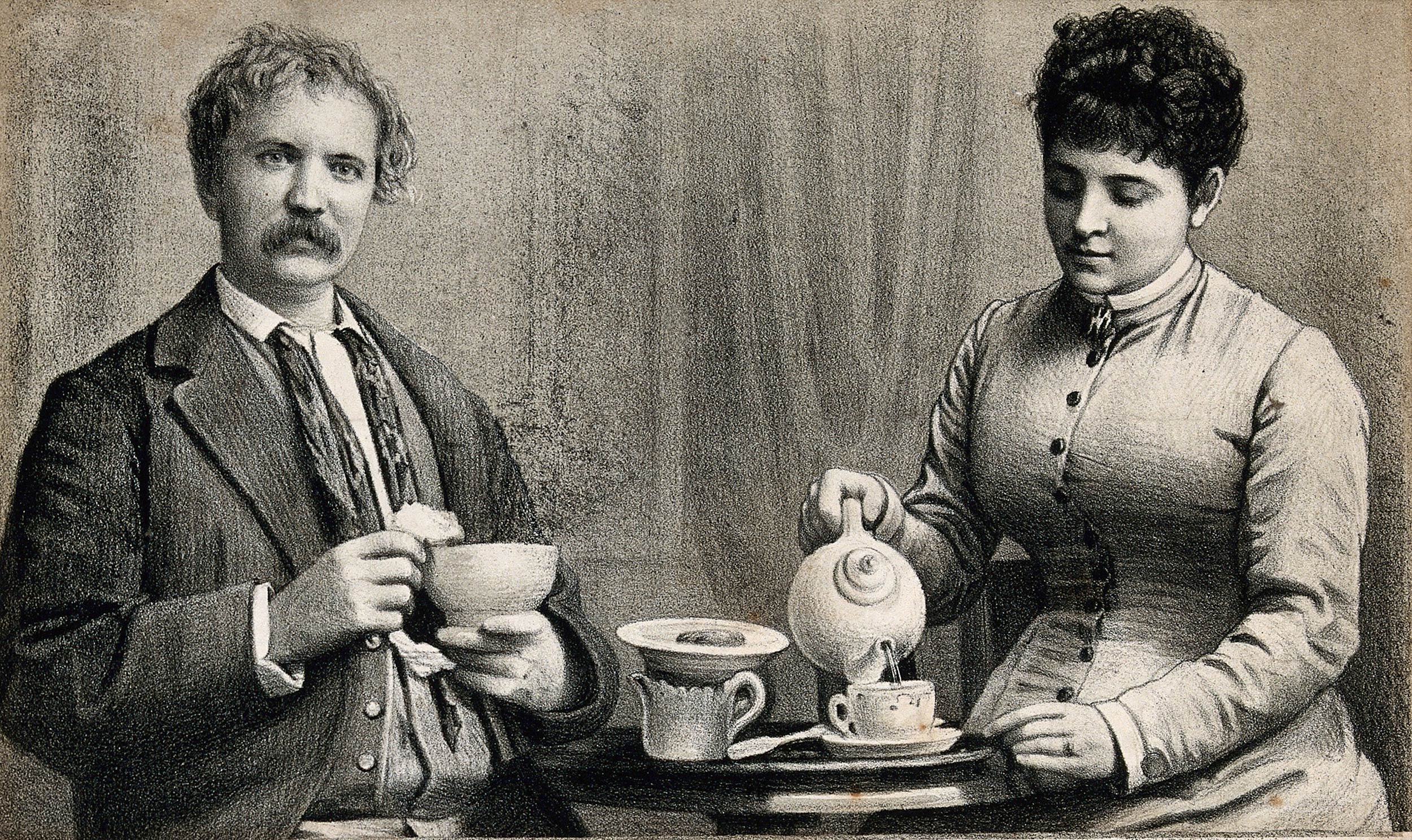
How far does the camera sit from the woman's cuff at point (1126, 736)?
98.6 inches

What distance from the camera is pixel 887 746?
Result: 2.40m

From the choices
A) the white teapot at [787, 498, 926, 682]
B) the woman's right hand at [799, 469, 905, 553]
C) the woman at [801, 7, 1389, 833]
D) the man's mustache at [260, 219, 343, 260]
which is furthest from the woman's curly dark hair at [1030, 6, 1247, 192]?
the man's mustache at [260, 219, 343, 260]

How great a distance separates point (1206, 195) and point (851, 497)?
80cm

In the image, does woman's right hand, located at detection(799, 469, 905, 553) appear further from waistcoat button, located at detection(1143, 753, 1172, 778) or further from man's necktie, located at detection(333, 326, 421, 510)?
man's necktie, located at detection(333, 326, 421, 510)

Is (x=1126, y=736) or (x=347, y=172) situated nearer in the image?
(x=1126, y=736)

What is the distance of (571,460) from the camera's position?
2771 millimetres

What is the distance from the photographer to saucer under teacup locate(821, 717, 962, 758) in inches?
94.5

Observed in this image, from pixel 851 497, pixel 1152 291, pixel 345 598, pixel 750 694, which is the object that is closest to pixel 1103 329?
pixel 1152 291

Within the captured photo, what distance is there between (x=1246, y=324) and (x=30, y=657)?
6.84 feet

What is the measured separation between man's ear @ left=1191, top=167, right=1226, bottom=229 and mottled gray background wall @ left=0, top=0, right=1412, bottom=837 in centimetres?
10

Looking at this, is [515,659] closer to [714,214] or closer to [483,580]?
[483,580]

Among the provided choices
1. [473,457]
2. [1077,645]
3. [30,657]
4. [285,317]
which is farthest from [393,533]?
[1077,645]

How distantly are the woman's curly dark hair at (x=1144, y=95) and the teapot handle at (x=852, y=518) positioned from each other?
0.71 metres

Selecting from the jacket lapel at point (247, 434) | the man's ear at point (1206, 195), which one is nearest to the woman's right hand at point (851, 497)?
the man's ear at point (1206, 195)
